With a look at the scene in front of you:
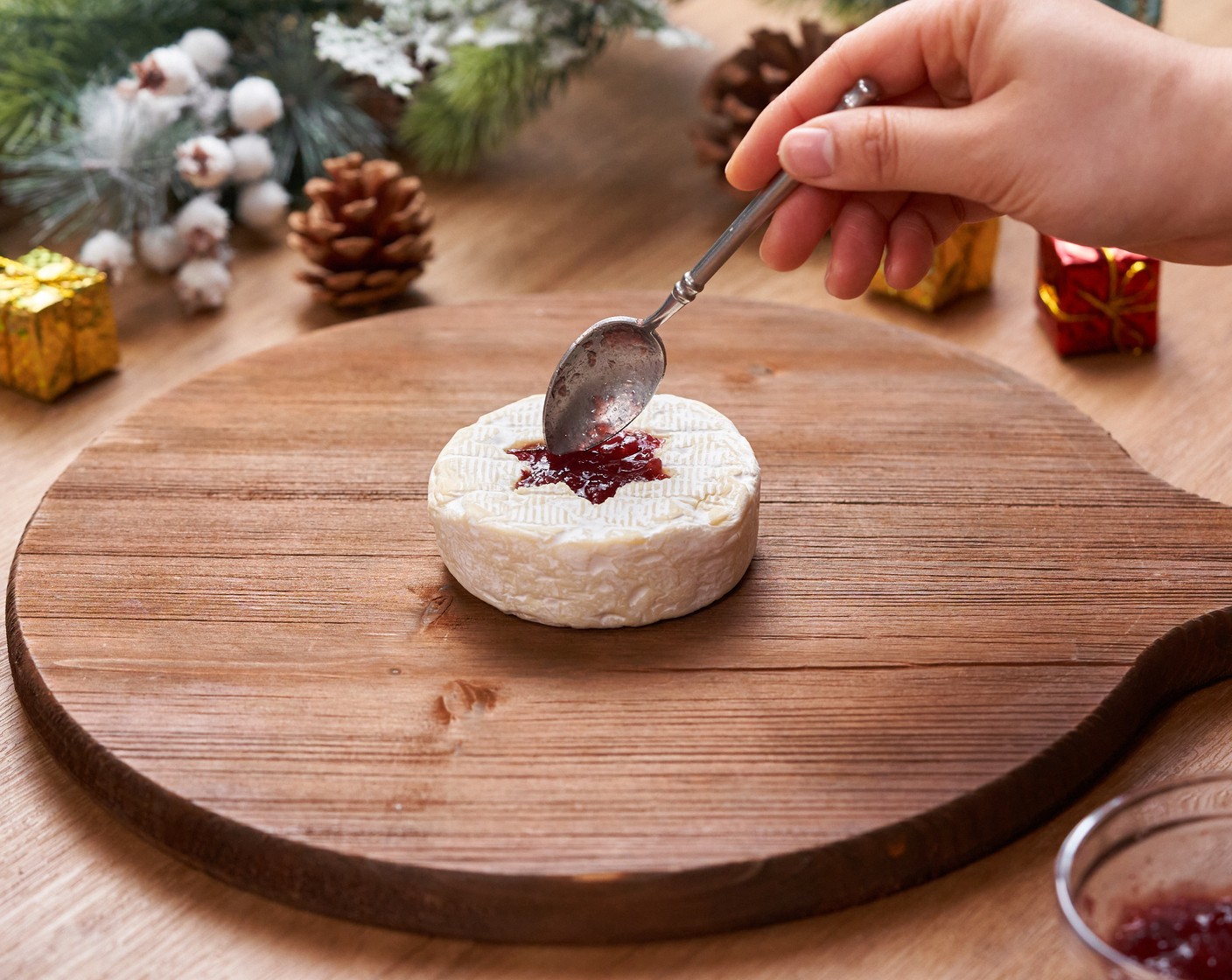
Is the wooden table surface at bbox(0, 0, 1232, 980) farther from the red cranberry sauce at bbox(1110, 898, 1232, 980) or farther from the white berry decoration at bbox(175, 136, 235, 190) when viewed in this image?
the white berry decoration at bbox(175, 136, 235, 190)

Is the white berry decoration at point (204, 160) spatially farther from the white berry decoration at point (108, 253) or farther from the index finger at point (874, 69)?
the index finger at point (874, 69)

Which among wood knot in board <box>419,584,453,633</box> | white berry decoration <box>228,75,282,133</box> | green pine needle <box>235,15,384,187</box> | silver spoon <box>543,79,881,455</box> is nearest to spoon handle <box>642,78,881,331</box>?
silver spoon <box>543,79,881,455</box>

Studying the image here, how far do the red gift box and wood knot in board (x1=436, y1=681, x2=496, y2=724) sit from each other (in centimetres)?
131

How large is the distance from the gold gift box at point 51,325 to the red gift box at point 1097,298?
5.50 ft

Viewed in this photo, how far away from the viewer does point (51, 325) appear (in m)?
2.28

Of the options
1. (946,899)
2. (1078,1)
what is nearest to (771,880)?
(946,899)

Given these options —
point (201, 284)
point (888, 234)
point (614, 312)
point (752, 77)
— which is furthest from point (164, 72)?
point (888, 234)

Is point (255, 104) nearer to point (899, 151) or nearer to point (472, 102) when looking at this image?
point (472, 102)

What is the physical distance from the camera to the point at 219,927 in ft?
A: 4.57

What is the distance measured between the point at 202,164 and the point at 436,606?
126 cm

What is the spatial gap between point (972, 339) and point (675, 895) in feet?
4.83

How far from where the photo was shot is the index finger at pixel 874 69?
69.3 inches

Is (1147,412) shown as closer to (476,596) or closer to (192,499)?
(476,596)

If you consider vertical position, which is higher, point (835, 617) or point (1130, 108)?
point (1130, 108)
